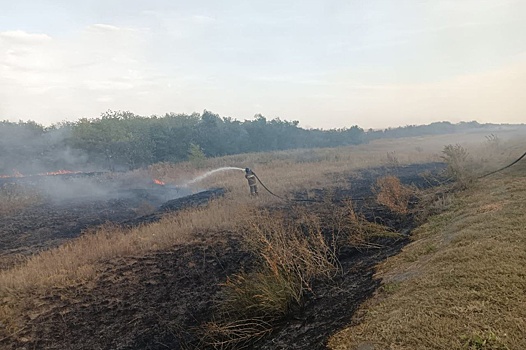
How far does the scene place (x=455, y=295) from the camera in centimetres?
331

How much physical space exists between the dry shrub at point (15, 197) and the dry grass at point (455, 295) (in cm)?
1575

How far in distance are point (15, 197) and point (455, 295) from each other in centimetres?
1922

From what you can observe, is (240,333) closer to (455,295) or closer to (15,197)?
(455,295)

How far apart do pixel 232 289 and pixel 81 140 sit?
32617 mm

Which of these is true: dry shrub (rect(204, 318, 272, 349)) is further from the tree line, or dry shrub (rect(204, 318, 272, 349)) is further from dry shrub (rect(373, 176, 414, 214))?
the tree line

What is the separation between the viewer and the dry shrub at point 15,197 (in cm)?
1546

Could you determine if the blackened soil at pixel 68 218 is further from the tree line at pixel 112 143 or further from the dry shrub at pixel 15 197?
the tree line at pixel 112 143

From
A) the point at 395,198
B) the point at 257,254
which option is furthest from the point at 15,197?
the point at 395,198

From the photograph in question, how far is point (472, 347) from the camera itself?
8.53 feet

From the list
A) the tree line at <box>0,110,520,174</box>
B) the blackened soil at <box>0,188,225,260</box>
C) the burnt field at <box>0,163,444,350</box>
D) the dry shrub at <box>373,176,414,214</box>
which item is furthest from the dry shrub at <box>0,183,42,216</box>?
the dry shrub at <box>373,176,414,214</box>

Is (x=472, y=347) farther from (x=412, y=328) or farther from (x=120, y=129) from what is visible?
(x=120, y=129)

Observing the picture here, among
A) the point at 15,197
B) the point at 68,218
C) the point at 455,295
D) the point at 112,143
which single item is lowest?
the point at 68,218

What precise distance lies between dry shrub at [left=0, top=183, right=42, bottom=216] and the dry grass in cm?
1575

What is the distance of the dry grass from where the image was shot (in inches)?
110
